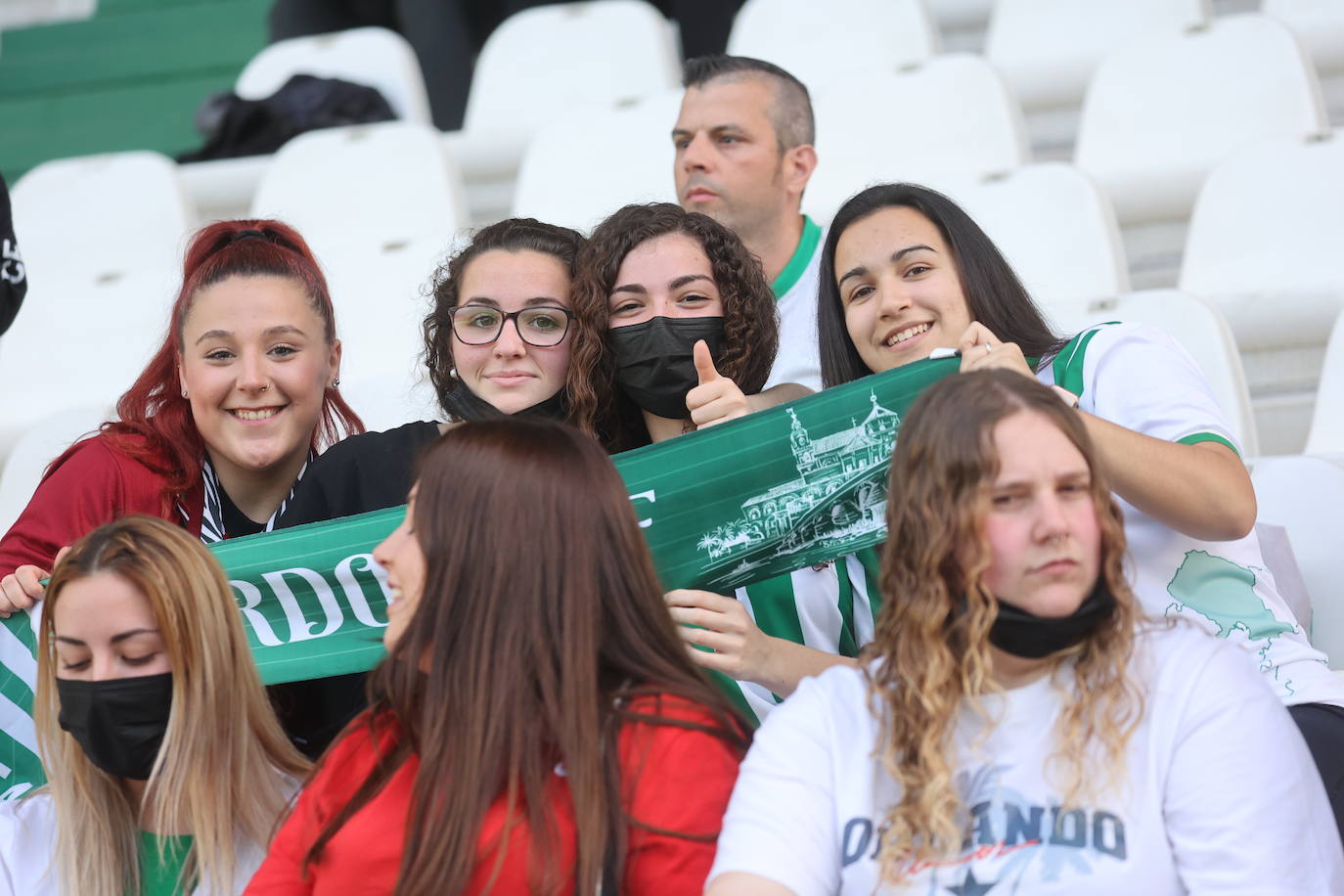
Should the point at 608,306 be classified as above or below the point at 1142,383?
above

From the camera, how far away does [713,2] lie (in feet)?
15.7

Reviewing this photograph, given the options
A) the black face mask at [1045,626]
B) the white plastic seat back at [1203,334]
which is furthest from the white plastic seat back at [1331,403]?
the black face mask at [1045,626]

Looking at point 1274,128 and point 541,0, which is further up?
point 541,0

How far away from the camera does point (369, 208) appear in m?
4.17

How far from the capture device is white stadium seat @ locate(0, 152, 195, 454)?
389cm

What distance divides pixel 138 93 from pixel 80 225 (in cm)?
148

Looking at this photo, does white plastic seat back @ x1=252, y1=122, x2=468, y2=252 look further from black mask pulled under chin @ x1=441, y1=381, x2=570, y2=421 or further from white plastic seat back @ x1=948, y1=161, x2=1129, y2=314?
black mask pulled under chin @ x1=441, y1=381, x2=570, y2=421

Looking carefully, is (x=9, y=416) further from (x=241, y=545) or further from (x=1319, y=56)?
(x=1319, y=56)

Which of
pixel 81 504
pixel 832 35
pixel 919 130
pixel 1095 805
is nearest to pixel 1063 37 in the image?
pixel 832 35

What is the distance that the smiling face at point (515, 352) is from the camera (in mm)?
2217

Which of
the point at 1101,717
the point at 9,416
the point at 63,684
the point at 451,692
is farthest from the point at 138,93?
the point at 1101,717

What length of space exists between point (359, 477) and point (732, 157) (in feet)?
4.52

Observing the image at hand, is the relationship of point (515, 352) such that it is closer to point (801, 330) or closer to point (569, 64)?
point (801, 330)

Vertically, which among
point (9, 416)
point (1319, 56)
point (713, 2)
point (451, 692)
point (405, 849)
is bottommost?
point (405, 849)
